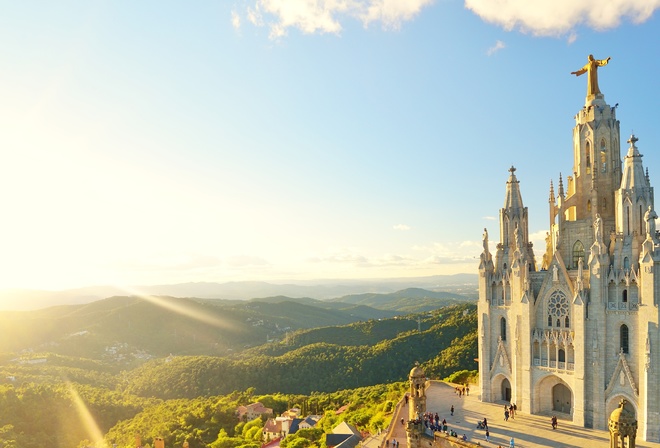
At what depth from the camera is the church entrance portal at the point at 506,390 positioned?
35.2 metres

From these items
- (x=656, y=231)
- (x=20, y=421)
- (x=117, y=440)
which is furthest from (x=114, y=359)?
(x=656, y=231)

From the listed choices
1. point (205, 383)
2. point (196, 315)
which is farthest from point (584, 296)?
point (196, 315)

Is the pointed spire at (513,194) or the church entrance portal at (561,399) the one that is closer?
the church entrance portal at (561,399)

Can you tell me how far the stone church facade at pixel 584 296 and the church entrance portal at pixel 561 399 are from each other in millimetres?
67

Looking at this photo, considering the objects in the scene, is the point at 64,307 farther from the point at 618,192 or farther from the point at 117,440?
the point at 618,192

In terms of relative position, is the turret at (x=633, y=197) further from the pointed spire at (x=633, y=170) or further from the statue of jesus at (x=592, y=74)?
the statue of jesus at (x=592, y=74)

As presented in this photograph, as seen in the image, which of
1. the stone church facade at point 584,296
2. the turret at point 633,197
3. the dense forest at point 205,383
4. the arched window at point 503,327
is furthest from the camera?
the dense forest at point 205,383

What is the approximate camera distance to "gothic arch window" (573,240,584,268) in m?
32.3

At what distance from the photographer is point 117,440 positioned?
62312 millimetres

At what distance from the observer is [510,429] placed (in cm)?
2970

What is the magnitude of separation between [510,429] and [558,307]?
876 cm

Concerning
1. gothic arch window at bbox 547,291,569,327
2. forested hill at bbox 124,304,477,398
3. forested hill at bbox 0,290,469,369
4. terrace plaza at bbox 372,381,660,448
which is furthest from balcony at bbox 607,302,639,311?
forested hill at bbox 0,290,469,369

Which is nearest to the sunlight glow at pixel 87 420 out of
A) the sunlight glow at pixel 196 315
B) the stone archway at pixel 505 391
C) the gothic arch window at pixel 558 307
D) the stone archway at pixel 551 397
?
the stone archway at pixel 505 391

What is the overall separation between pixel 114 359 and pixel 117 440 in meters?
81.0
